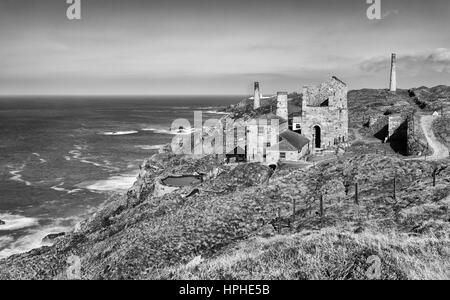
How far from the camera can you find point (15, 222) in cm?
3997

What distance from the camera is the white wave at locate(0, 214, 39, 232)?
38625mm

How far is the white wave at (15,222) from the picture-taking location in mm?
38625

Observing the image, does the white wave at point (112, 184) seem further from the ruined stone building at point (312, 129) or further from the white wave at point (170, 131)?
the white wave at point (170, 131)

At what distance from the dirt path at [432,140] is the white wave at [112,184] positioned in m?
33.8

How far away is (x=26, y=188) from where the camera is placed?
171 ft

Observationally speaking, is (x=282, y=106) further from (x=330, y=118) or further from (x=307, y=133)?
(x=330, y=118)

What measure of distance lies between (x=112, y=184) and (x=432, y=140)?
38.5 meters

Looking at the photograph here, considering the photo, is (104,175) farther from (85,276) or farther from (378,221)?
(378,221)

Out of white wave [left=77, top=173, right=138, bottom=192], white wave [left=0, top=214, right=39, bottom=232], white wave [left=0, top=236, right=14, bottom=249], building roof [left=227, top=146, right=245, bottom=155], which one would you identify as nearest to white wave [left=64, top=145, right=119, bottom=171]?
white wave [left=77, top=173, right=138, bottom=192]

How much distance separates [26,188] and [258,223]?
44946 millimetres

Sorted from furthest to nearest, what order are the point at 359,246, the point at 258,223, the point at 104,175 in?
1. the point at 104,175
2. the point at 258,223
3. the point at 359,246

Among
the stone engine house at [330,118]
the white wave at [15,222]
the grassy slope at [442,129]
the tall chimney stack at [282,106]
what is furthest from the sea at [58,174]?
the grassy slope at [442,129]
